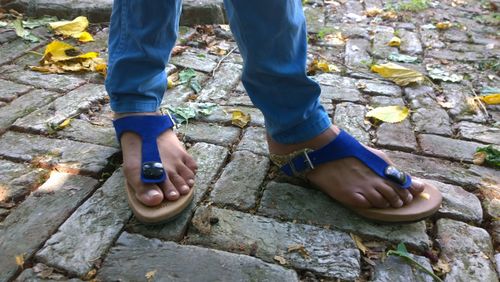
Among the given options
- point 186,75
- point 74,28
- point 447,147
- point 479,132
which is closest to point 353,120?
point 447,147

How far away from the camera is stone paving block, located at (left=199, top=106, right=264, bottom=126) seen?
6.19ft

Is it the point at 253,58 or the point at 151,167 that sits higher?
the point at 253,58

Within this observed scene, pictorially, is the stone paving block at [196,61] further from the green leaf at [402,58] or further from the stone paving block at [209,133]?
the green leaf at [402,58]

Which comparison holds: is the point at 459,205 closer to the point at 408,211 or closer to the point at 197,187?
the point at 408,211

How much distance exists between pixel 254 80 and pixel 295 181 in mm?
384

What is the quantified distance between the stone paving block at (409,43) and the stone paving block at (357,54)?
0.22 m

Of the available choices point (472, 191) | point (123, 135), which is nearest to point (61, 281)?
point (123, 135)

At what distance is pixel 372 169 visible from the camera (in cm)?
138

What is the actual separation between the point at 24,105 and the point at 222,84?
87 centimetres

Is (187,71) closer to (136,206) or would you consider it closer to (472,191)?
(136,206)

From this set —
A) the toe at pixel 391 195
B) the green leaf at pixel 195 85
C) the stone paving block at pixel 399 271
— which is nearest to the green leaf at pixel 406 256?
the stone paving block at pixel 399 271

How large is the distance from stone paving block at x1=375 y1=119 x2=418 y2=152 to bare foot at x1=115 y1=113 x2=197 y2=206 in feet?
2.65

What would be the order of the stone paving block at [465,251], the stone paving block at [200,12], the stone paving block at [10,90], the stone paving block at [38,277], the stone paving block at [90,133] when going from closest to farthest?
the stone paving block at [38,277]
the stone paving block at [465,251]
the stone paving block at [90,133]
the stone paving block at [10,90]
the stone paving block at [200,12]

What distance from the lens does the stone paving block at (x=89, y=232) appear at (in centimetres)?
115
